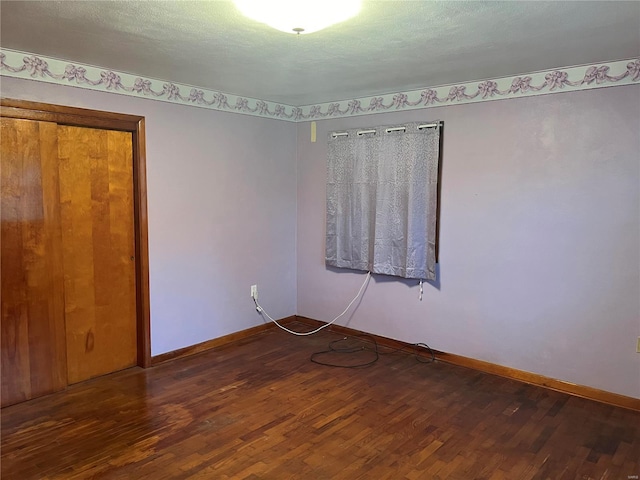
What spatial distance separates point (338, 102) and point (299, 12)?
8.00ft

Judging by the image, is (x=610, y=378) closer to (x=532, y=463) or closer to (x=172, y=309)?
(x=532, y=463)

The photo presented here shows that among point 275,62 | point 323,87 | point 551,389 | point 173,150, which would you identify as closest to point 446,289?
point 551,389

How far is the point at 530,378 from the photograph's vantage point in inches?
137

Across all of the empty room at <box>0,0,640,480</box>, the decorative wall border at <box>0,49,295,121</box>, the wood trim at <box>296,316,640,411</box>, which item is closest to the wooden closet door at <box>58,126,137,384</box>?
the empty room at <box>0,0,640,480</box>

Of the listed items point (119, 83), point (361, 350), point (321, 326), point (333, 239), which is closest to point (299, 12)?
point (119, 83)

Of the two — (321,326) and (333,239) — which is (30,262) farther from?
(321,326)

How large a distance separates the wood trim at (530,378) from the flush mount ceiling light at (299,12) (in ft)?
9.21

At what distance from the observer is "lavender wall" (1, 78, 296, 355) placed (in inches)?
146

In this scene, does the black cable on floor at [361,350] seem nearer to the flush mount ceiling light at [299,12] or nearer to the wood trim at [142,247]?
the wood trim at [142,247]

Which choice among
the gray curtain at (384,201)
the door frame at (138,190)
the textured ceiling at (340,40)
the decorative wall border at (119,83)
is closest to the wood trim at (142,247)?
the door frame at (138,190)

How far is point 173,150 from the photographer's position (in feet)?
12.5

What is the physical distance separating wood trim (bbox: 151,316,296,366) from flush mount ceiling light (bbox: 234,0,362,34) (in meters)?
2.79

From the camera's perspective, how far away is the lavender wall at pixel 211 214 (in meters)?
3.71

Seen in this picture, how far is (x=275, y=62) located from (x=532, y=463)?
2797 mm
